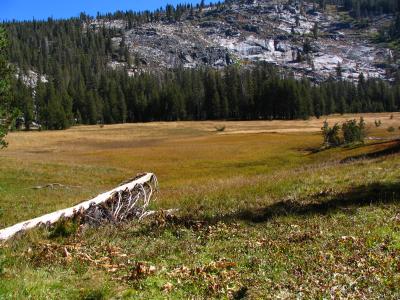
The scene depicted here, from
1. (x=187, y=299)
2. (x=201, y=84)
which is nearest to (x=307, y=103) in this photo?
(x=201, y=84)

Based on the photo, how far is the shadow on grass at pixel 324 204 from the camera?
1641 centimetres

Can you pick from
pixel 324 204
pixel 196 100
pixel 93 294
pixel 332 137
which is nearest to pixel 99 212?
pixel 324 204

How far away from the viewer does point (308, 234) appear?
13305 millimetres

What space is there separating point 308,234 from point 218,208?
19.6 feet

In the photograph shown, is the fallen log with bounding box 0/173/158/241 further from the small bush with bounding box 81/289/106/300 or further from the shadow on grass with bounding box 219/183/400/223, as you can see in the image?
the small bush with bounding box 81/289/106/300

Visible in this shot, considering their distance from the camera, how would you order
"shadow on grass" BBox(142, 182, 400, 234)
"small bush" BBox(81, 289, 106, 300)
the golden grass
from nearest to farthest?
"small bush" BBox(81, 289, 106, 300) < "shadow on grass" BBox(142, 182, 400, 234) < the golden grass

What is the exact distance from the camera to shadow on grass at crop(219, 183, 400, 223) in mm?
16406

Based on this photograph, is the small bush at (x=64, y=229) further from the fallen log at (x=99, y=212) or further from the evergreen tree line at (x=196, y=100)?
the evergreen tree line at (x=196, y=100)

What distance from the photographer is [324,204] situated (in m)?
17.4

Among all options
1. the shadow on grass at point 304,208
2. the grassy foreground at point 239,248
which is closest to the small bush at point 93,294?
the grassy foreground at point 239,248

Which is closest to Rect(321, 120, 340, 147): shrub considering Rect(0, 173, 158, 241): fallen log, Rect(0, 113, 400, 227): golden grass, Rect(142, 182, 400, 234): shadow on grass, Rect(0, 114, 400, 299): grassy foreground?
Rect(0, 113, 400, 227): golden grass

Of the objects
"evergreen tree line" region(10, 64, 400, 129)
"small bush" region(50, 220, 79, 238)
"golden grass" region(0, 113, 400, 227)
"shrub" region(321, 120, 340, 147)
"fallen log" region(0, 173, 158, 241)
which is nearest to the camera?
"small bush" region(50, 220, 79, 238)

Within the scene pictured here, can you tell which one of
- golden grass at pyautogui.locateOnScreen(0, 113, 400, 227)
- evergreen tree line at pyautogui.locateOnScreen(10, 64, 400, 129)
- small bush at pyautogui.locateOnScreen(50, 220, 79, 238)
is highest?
evergreen tree line at pyautogui.locateOnScreen(10, 64, 400, 129)

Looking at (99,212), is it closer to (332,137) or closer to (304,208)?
(304,208)
